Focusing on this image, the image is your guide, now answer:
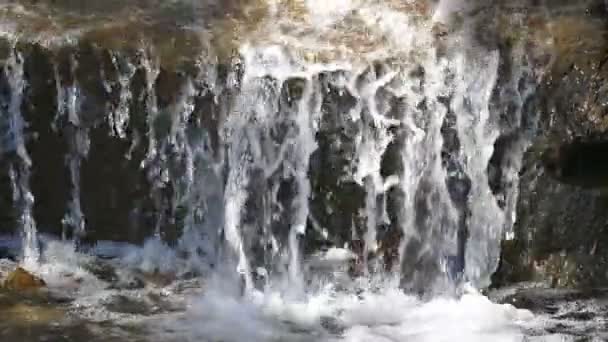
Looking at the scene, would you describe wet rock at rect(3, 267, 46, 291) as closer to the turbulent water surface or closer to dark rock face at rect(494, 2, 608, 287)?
the turbulent water surface

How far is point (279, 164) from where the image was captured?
15.1 ft

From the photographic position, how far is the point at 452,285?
466 cm

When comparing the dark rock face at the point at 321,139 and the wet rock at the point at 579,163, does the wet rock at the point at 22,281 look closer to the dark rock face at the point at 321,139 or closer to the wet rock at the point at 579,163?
the dark rock face at the point at 321,139

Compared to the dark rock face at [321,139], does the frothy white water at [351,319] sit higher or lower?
lower

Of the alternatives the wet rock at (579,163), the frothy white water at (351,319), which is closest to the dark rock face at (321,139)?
the wet rock at (579,163)

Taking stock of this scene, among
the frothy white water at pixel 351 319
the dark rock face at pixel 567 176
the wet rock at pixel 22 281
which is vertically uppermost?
the dark rock face at pixel 567 176

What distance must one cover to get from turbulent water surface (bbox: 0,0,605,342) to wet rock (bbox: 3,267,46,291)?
0.30 feet

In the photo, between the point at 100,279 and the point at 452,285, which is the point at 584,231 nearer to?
the point at 452,285

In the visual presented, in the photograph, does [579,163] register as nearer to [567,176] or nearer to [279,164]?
[567,176]

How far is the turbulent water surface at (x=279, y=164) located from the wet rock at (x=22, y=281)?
0.09 meters

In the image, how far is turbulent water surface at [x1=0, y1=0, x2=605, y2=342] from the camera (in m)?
4.52

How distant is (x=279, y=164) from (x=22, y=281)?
133cm

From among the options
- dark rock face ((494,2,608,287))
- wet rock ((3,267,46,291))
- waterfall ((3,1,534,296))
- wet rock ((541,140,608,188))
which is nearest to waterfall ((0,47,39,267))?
waterfall ((3,1,534,296))

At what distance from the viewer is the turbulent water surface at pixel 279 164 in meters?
4.52
